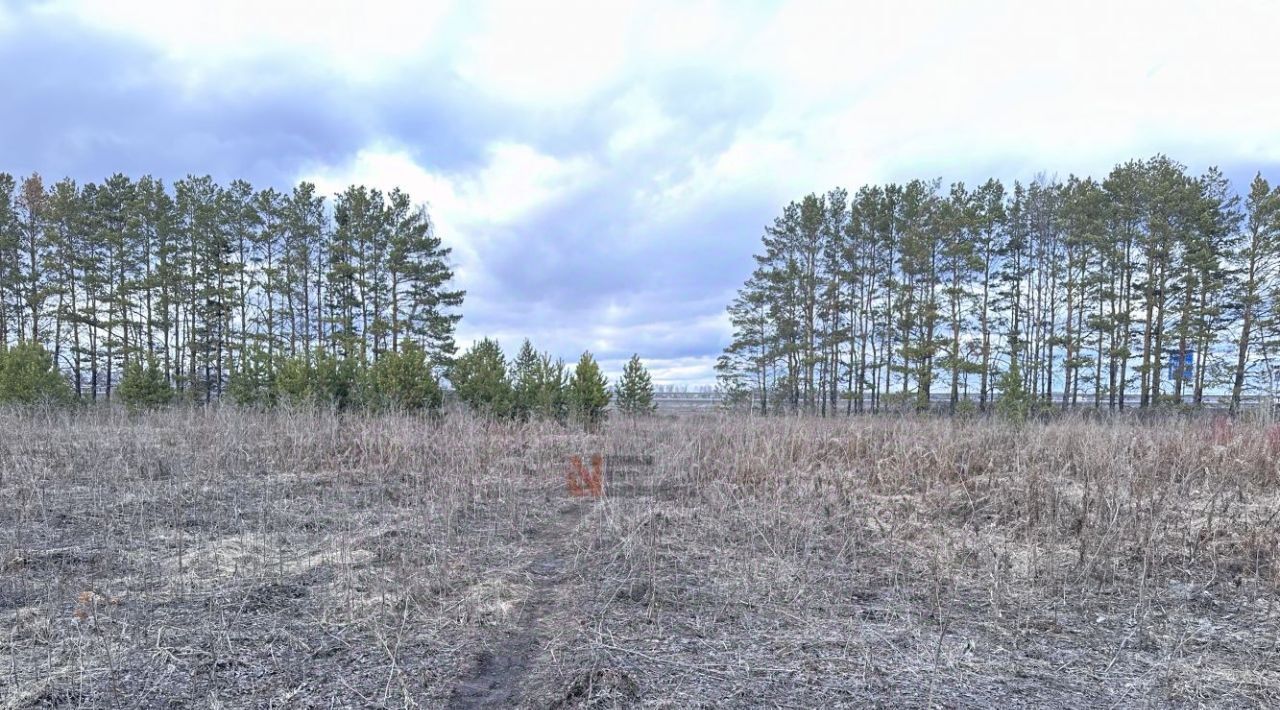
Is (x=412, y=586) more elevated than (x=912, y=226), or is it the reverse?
(x=912, y=226)

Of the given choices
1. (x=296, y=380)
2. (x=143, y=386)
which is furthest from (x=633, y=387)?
(x=143, y=386)

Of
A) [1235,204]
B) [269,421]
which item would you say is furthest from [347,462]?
[1235,204]

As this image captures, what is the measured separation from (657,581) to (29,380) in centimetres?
1781

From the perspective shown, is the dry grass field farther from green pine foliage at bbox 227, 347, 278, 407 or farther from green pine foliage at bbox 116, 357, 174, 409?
green pine foliage at bbox 116, 357, 174, 409

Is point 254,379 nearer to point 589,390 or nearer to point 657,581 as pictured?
point 589,390

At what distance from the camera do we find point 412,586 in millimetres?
3699

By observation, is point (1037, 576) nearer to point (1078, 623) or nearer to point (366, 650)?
point (1078, 623)

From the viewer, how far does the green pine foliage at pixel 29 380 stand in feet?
46.6

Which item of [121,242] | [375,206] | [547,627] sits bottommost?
[547,627]

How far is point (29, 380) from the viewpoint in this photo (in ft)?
47.0

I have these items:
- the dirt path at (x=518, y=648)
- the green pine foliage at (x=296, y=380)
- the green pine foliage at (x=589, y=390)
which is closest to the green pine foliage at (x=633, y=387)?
the green pine foliage at (x=589, y=390)

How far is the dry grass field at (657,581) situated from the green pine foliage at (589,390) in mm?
7047

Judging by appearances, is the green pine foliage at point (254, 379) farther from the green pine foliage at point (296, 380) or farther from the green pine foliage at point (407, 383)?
the green pine foliage at point (407, 383)

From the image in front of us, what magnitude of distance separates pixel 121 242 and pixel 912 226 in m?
31.8
